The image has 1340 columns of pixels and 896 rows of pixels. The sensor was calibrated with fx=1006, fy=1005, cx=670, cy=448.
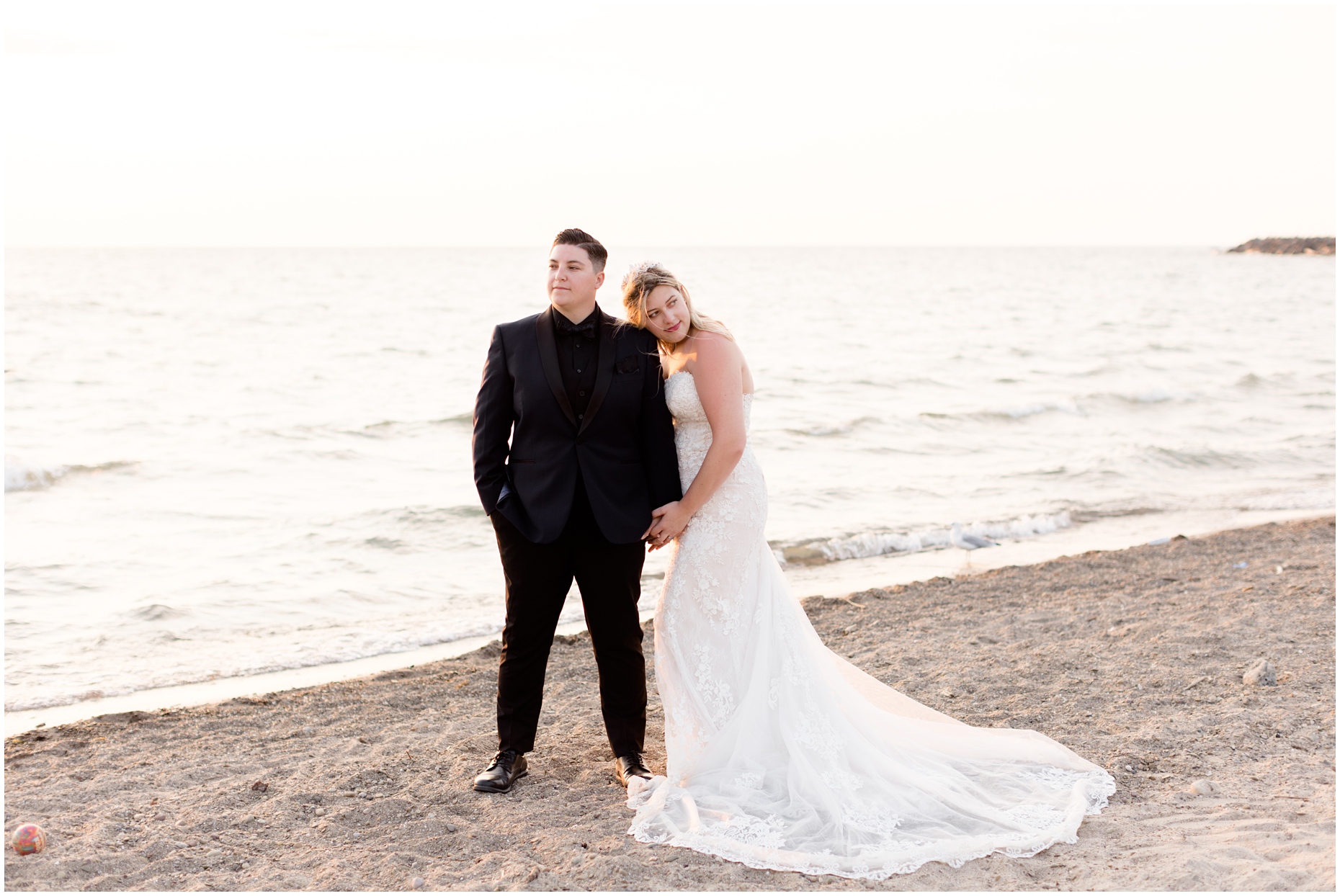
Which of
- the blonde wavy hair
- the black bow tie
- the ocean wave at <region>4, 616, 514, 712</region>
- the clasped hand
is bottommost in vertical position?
the ocean wave at <region>4, 616, 514, 712</region>

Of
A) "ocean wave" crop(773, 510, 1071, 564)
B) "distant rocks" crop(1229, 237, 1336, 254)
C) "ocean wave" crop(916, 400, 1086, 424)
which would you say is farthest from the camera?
"distant rocks" crop(1229, 237, 1336, 254)

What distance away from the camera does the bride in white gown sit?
12.2 feet

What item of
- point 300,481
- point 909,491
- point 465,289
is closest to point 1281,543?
point 909,491

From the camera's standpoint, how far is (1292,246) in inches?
4688

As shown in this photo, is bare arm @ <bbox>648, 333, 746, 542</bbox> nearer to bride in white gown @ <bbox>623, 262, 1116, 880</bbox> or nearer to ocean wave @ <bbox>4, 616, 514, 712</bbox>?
bride in white gown @ <bbox>623, 262, 1116, 880</bbox>

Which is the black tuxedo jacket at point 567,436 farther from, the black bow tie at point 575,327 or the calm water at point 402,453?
the calm water at point 402,453

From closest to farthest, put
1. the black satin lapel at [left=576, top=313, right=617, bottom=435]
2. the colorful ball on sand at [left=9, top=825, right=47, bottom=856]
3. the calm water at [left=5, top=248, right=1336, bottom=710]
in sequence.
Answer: the colorful ball on sand at [left=9, top=825, right=47, bottom=856]
the black satin lapel at [left=576, top=313, right=617, bottom=435]
the calm water at [left=5, top=248, right=1336, bottom=710]

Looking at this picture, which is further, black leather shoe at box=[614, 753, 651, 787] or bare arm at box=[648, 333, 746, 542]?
black leather shoe at box=[614, 753, 651, 787]

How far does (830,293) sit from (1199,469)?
4292cm

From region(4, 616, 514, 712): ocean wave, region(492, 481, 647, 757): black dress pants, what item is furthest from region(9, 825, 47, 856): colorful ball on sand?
region(4, 616, 514, 712): ocean wave

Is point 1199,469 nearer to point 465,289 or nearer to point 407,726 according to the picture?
point 407,726

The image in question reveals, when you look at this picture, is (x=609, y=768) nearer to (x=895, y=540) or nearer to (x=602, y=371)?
(x=602, y=371)

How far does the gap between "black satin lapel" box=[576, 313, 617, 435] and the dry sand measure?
5.17 feet

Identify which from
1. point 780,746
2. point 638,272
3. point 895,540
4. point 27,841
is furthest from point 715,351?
point 895,540
